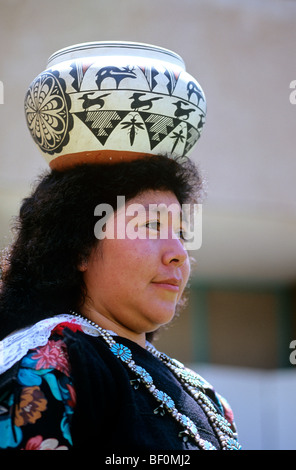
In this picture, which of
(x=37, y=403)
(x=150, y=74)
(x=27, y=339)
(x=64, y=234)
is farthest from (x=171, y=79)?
(x=37, y=403)

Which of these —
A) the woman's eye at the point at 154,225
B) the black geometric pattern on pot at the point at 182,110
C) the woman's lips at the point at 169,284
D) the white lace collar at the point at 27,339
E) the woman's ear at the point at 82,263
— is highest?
the black geometric pattern on pot at the point at 182,110

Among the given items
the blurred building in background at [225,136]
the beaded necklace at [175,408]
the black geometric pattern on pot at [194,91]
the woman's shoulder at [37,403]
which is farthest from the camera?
the blurred building in background at [225,136]

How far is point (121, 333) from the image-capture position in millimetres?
1989

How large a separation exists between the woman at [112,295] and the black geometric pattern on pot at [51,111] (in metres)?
0.10

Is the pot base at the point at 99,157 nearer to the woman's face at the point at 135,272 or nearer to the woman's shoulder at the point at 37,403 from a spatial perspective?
the woman's face at the point at 135,272

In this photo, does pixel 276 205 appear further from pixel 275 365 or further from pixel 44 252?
pixel 44 252

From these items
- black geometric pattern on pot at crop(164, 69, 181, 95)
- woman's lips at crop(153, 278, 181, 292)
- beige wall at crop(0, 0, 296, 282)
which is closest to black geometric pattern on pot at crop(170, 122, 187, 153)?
black geometric pattern on pot at crop(164, 69, 181, 95)

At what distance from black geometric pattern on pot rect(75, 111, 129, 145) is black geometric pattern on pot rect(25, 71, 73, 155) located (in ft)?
0.16

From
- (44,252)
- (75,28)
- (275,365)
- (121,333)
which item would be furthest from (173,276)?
(275,365)

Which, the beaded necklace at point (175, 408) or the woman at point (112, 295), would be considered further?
the beaded necklace at point (175, 408)

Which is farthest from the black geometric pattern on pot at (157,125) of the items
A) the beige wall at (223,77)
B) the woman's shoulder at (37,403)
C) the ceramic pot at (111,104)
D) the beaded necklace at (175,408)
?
the beige wall at (223,77)

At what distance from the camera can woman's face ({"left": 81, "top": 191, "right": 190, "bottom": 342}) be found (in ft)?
6.34

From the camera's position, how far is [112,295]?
1.95 m

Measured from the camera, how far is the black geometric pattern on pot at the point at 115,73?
6.44 feet
